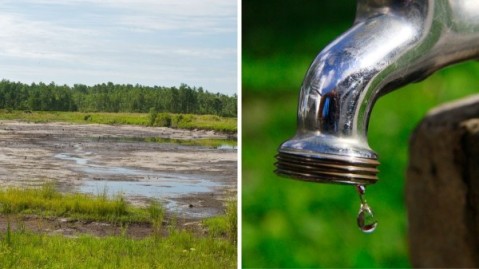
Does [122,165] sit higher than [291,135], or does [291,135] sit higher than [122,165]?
[291,135]

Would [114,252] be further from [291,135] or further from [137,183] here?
[291,135]

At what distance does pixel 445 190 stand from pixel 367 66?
0.14 m

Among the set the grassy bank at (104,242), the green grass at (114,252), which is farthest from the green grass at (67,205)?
the green grass at (114,252)

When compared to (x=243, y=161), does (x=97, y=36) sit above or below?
above

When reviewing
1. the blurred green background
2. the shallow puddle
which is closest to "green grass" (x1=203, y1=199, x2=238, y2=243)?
the shallow puddle

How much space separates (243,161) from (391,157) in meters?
0.63

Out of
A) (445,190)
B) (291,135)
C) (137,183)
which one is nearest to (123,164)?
(137,183)

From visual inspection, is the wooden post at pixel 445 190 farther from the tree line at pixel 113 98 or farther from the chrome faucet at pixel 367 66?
the tree line at pixel 113 98

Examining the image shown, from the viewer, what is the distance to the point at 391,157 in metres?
3.13

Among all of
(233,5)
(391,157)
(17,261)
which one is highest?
(233,5)

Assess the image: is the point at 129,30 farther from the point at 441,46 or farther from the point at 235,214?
the point at 441,46

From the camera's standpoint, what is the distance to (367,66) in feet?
2.58

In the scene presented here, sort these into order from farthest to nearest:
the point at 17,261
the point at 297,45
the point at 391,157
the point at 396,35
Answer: the point at 17,261 → the point at 297,45 → the point at 391,157 → the point at 396,35

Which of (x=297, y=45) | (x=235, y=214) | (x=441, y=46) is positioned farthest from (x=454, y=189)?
(x=235, y=214)
